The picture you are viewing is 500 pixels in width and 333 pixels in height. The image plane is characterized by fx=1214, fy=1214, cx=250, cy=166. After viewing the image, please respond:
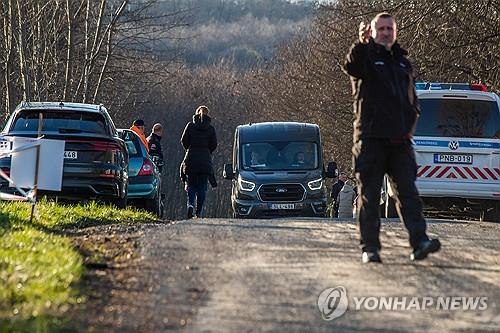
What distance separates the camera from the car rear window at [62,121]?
16.8 metres

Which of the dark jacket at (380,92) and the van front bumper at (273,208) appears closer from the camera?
the dark jacket at (380,92)

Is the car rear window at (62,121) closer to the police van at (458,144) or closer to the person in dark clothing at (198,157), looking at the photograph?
the person in dark clothing at (198,157)

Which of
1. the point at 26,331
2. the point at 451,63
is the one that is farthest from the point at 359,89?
the point at 451,63

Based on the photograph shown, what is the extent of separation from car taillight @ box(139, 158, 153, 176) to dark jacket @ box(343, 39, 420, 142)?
11180mm

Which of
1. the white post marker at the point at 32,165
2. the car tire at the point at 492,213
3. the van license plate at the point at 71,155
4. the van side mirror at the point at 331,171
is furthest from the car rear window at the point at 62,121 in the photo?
the car tire at the point at 492,213

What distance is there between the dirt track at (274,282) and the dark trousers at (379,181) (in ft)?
0.99

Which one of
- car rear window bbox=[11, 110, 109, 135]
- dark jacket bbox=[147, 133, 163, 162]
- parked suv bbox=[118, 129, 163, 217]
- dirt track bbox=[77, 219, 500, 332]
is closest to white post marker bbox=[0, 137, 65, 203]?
dirt track bbox=[77, 219, 500, 332]

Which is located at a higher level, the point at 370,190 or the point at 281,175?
the point at 370,190

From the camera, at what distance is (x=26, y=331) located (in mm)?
6160

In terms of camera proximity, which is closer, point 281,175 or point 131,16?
point 281,175

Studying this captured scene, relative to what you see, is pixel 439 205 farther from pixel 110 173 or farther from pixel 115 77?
pixel 115 77

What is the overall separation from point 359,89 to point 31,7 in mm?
23964

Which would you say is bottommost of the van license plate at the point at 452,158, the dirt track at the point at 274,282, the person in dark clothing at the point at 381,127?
the van license plate at the point at 452,158

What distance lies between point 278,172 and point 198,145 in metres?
1.84
